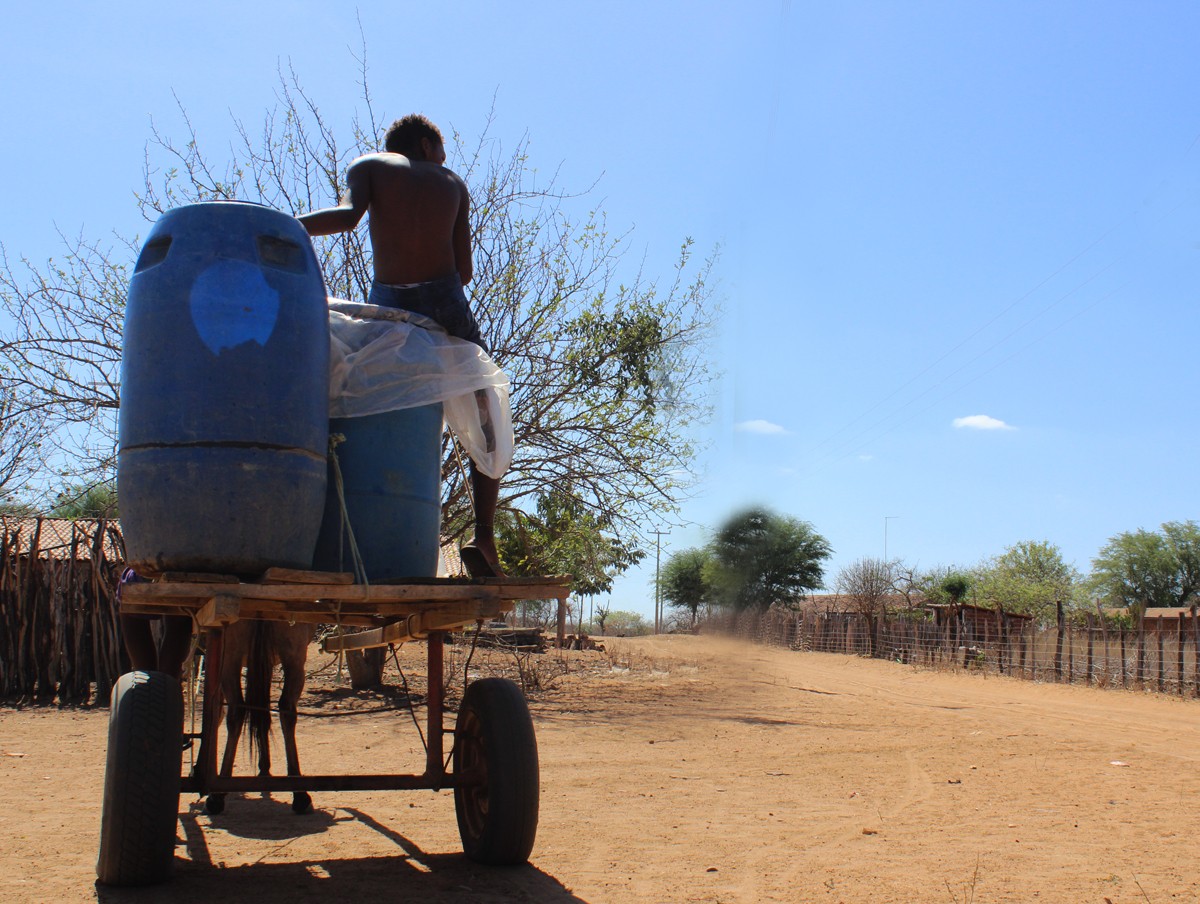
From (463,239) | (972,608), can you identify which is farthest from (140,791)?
(972,608)

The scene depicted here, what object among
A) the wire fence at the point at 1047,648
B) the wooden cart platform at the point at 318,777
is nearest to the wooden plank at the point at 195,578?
the wooden cart platform at the point at 318,777

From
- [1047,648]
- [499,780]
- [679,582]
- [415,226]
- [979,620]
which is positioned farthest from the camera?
[679,582]

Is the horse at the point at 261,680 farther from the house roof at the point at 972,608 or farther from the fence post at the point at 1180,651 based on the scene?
the house roof at the point at 972,608

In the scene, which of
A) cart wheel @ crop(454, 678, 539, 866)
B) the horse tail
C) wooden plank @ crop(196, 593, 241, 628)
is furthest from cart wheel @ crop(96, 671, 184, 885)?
the horse tail

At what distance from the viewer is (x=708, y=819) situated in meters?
4.59

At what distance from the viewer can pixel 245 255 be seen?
123 inches

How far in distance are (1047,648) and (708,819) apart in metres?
13.7

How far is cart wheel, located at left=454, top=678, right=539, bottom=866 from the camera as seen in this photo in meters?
3.37

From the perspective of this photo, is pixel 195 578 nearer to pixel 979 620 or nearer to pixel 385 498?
pixel 385 498

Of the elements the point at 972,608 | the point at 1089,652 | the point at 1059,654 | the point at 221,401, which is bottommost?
the point at 1059,654

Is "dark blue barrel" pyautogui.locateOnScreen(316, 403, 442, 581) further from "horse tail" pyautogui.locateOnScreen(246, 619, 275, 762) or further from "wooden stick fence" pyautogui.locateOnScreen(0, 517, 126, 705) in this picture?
"wooden stick fence" pyautogui.locateOnScreen(0, 517, 126, 705)

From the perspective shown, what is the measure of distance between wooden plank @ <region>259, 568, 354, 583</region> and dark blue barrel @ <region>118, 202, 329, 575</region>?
140 millimetres

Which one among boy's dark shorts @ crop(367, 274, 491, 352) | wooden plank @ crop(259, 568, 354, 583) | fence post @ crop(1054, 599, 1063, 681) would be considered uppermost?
boy's dark shorts @ crop(367, 274, 491, 352)

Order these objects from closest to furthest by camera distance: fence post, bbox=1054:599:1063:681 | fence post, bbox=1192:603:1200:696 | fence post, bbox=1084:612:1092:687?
fence post, bbox=1192:603:1200:696 < fence post, bbox=1084:612:1092:687 < fence post, bbox=1054:599:1063:681
